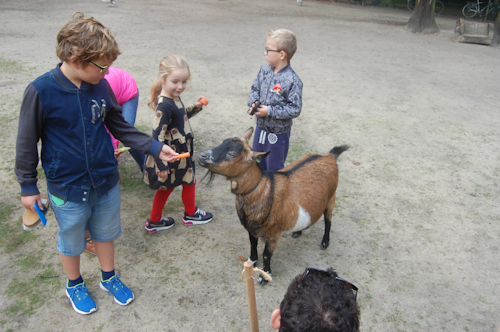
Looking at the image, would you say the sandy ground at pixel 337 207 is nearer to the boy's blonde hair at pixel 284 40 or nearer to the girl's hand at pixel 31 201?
the girl's hand at pixel 31 201

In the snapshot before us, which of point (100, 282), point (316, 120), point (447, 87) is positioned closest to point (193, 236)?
point (100, 282)

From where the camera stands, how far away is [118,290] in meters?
2.78

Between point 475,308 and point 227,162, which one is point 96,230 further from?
point 475,308

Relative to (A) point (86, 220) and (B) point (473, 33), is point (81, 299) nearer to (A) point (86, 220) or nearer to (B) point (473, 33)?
Result: (A) point (86, 220)

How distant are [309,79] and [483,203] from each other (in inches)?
184

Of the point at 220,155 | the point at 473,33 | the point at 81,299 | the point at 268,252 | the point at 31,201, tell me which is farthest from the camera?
the point at 473,33

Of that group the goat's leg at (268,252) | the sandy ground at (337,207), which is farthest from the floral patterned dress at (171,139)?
the goat's leg at (268,252)

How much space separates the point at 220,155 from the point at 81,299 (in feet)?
5.01

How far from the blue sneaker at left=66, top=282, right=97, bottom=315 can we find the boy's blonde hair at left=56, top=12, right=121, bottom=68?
5.65 ft

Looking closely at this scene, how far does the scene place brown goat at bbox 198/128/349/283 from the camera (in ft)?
8.60

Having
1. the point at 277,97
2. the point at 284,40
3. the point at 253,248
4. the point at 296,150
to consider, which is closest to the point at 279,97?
the point at 277,97

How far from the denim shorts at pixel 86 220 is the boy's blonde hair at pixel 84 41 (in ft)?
2.81

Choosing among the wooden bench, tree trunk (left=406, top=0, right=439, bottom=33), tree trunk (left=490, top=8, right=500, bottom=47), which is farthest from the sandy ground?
tree trunk (left=406, top=0, right=439, bottom=33)

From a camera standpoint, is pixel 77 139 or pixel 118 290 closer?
pixel 77 139
